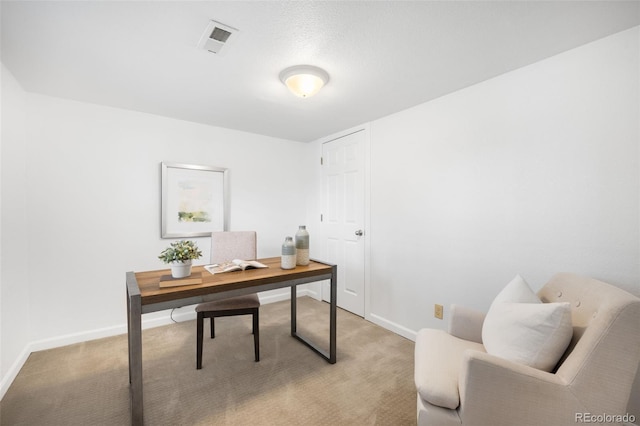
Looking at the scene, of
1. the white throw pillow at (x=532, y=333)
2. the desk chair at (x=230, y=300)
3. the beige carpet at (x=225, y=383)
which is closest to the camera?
the white throw pillow at (x=532, y=333)

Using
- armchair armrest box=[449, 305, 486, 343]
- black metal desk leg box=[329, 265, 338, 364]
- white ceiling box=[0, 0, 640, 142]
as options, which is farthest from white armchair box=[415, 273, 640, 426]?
white ceiling box=[0, 0, 640, 142]

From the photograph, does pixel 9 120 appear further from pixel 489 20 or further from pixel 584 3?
pixel 584 3

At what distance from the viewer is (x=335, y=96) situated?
2.35 meters

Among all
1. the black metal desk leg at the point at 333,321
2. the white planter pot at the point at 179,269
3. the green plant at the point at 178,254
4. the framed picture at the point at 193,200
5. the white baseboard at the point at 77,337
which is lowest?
the white baseboard at the point at 77,337

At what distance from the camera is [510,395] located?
1.08 metres

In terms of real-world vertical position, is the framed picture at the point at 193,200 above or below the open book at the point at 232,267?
above

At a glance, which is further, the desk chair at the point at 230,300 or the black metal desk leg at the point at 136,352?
the desk chair at the point at 230,300

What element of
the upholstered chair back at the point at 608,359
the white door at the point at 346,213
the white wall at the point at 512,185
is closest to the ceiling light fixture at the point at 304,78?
the white wall at the point at 512,185

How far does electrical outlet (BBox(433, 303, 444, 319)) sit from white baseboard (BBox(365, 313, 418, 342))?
0.88 ft

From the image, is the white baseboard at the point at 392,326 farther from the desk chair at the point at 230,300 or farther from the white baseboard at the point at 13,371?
the white baseboard at the point at 13,371

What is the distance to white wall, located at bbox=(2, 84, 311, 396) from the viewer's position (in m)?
2.19

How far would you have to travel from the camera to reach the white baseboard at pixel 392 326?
2.55 meters

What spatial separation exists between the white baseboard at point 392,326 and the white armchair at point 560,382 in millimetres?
1378

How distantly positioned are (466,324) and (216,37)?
2.28 m
